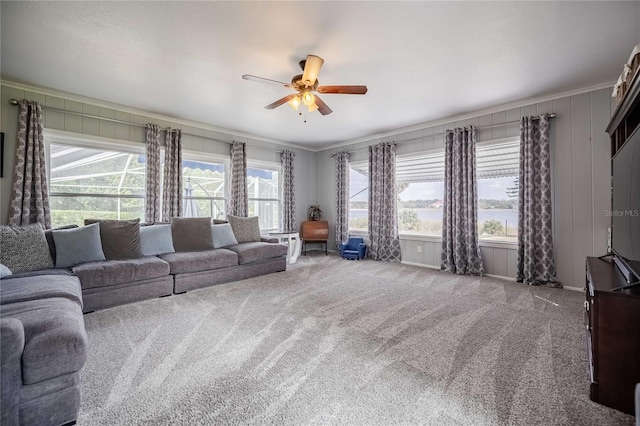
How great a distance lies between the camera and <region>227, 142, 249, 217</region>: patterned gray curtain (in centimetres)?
537

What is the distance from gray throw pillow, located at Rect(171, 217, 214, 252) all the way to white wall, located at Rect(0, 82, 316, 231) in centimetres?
145

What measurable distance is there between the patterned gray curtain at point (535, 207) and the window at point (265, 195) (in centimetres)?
449

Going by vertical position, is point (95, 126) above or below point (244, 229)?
above

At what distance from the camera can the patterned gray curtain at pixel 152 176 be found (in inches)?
172

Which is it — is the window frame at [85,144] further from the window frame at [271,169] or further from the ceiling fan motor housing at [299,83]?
the ceiling fan motor housing at [299,83]

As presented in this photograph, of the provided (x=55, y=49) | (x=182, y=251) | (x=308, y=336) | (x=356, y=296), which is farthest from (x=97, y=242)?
(x=356, y=296)

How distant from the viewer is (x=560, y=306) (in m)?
3.02

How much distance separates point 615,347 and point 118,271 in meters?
4.01

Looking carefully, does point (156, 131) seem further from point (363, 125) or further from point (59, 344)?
point (59, 344)

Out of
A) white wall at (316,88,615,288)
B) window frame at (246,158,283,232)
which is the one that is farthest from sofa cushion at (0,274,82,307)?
white wall at (316,88,615,288)

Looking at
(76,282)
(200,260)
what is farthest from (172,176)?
(76,282)

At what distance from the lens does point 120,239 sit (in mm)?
3461

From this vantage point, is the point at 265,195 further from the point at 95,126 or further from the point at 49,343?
the point at 49,343

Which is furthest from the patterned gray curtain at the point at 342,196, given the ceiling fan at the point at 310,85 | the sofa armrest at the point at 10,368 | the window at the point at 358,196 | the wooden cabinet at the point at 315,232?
the sofa armrest at the point at 10,368
